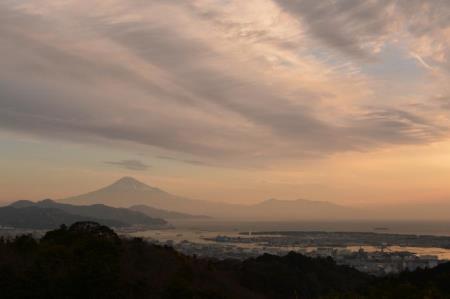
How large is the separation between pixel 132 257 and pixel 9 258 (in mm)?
4620

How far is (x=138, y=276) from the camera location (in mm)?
14781

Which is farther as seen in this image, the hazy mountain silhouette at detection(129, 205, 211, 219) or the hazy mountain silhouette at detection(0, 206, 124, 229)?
the hazy mountain silhouette at detection(129, 205, 211, 219)

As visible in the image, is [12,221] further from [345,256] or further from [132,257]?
[132,257]

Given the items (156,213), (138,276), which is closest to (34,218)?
(138,276)

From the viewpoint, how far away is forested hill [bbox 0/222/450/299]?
1270cm

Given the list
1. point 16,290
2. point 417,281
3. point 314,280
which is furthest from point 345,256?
point 16,290

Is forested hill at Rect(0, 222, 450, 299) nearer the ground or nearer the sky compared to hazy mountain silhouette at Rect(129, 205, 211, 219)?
nearer the ground

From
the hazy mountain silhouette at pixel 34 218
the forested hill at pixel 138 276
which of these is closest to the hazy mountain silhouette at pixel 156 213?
the hazy mountain silhouette at pixel 34 218

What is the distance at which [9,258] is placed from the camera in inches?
560

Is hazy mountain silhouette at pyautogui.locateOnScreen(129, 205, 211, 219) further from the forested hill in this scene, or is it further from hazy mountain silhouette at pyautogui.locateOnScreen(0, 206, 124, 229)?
the forested hill

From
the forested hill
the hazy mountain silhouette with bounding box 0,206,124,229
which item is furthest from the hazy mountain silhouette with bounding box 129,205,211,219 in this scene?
the forested hill

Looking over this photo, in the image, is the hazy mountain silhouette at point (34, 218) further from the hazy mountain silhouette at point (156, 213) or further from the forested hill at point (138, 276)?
the hazy mountain silhouette at point (156, 213)

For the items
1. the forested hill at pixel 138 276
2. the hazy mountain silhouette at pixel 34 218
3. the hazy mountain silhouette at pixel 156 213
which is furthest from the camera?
the hazy mountain silhouette at pixel 156 213

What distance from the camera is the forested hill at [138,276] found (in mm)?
12703
